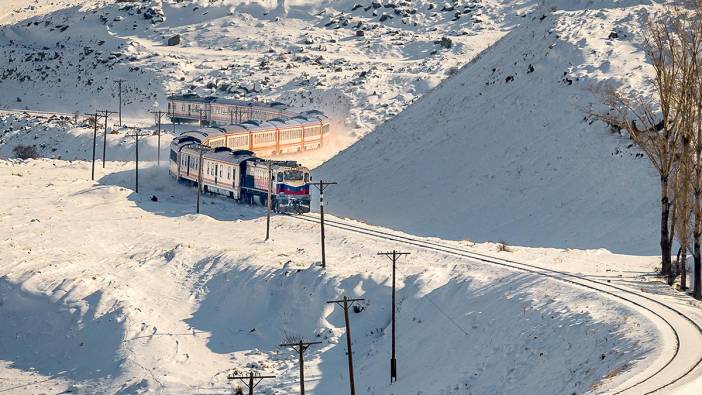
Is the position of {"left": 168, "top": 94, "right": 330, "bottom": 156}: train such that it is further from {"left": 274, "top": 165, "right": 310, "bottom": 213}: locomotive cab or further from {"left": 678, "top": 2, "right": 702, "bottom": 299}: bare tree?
{"left": 678, "top": 2, "right": 702, "bottom": 299}: bare tree

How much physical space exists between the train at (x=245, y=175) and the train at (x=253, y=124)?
24.3 feet

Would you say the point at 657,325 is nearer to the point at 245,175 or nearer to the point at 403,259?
the point at 403,259

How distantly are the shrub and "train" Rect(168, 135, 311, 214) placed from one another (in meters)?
26.3

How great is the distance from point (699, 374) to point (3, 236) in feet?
145

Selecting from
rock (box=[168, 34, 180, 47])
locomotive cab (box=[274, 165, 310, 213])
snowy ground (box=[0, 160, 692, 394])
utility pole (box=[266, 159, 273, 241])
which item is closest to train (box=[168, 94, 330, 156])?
locomotive cab (box=[274, 165, 310, 213])

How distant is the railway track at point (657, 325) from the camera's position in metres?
29.4

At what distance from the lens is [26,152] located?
100500 millimetres

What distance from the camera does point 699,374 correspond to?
29.5 meters

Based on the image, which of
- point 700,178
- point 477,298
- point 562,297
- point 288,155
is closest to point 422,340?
point 477,298

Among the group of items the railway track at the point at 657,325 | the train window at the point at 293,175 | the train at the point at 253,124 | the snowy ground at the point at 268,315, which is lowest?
the snowy ground at the point at 268,315

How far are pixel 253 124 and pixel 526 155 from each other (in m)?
30.3

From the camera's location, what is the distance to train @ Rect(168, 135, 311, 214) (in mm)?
65562

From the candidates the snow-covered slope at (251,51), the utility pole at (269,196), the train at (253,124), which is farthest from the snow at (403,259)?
the snow-covered slope at (251,51)

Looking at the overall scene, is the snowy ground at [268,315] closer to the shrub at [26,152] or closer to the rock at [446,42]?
the shrub at [26,152]
